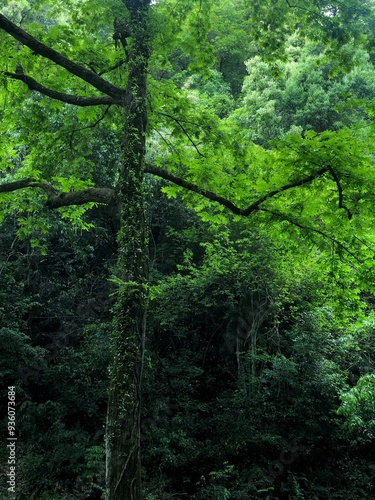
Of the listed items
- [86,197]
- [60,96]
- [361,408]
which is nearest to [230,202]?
[86,197]

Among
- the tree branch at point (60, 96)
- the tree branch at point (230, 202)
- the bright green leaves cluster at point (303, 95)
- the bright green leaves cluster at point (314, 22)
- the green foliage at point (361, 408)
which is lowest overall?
the green foliage at point (361, 408)

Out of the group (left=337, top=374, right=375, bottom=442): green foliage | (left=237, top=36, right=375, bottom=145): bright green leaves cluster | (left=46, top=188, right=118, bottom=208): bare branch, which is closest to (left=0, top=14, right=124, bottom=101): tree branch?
(left=46, top=188, right=118, bottom=208): bare branch

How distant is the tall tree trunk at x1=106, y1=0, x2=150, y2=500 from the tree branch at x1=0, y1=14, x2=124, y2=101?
203 mm

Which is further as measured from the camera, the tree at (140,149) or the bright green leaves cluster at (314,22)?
the bright green leaves cluster at (314,22)

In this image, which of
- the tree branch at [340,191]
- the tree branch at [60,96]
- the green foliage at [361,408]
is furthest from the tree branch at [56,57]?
the green foliage at [361,408]

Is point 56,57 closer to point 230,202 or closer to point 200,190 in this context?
point 200,190

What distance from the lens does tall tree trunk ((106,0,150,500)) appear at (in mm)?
3053

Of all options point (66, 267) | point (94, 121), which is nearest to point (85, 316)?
point (66, 267)

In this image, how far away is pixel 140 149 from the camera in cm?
399

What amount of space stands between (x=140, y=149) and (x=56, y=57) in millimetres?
1157

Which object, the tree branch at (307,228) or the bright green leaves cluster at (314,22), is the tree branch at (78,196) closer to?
the tree branch at (307,228)

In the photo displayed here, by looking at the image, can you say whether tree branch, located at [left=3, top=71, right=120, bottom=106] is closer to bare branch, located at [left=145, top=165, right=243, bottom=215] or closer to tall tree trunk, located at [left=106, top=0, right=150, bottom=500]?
tall tree trunk, located at [left=106, top=0, right=150, bottom=500]

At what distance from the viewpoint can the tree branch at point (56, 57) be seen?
3785 mm

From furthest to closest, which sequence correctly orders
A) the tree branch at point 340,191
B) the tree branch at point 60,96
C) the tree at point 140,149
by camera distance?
the tree branch at point 60,96 → the tree branch at point 340,191 → the tree at point 140,149
